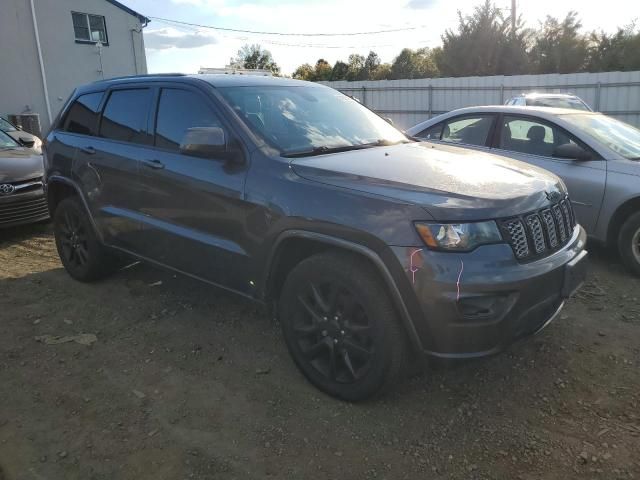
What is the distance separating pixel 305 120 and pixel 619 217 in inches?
127

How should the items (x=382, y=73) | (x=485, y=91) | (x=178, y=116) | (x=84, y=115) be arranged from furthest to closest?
(x=382, y=73) → (x=485, y=91) → (x=84, y=115) → (x=178, y=116)

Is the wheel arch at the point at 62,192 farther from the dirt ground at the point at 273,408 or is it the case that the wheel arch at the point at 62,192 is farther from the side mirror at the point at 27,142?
the side mirror at the point at 27,142

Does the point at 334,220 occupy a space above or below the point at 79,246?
above

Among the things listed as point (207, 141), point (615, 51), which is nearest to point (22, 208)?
point (207, 141)

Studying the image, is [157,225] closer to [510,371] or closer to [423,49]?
[510,371]

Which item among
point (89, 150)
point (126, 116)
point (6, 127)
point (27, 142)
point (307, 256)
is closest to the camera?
point (307, 256)

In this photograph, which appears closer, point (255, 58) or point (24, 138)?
point (24, 138)

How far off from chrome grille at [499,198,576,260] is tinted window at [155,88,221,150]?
78.1 inches

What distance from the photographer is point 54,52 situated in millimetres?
19625

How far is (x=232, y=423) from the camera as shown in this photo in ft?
9.87

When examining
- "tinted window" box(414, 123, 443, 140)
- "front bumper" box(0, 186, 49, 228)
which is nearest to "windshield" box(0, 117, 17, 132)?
"front bumper" box(0, 186, 49, 228)

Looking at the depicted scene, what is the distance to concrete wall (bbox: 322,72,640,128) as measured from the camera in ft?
50.1

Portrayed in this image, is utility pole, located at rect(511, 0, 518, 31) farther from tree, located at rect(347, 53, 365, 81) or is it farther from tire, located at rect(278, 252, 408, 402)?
tire, located at rect(278, 252, 408, 402)

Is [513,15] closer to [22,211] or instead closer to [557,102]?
[557,102]
